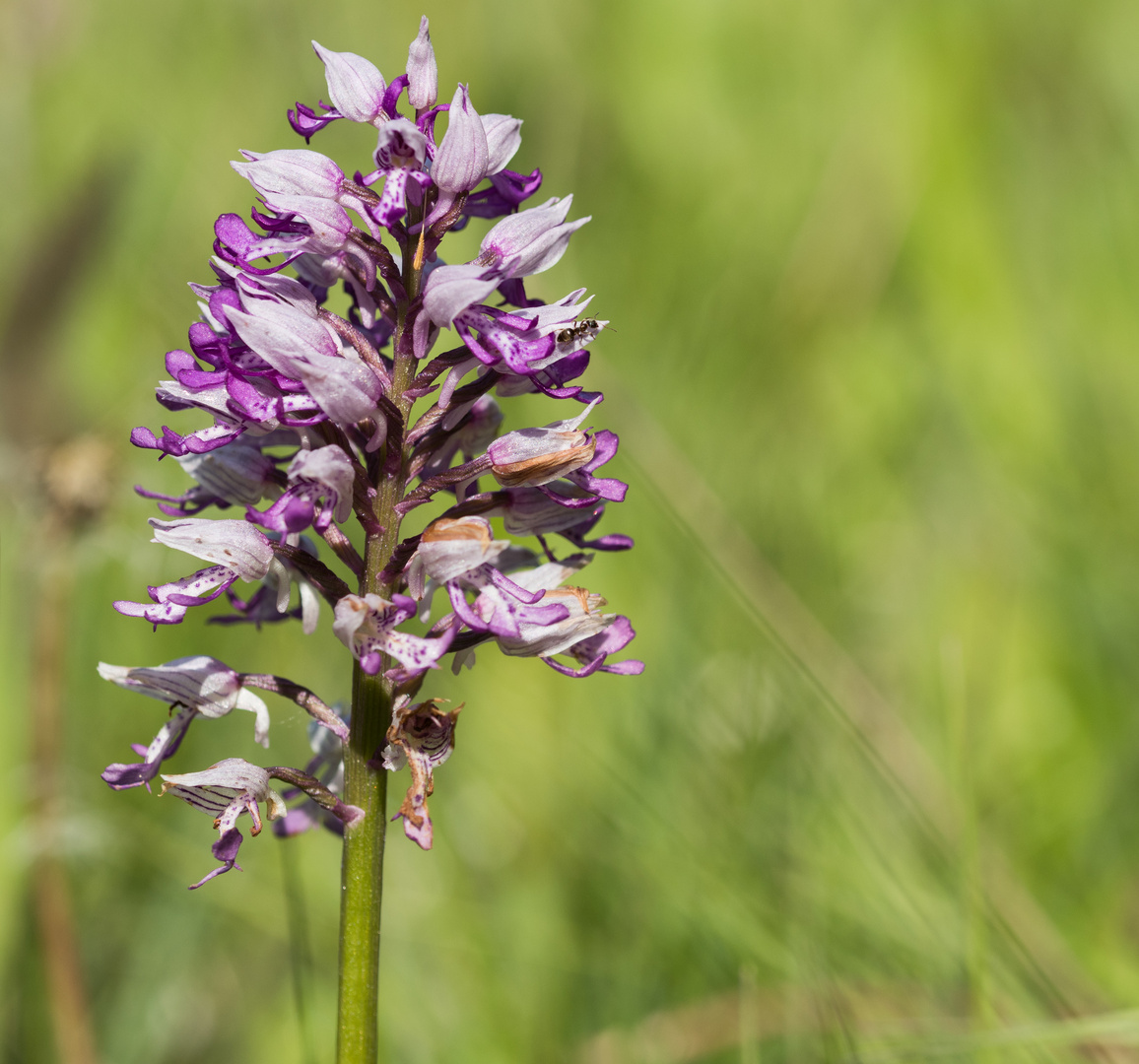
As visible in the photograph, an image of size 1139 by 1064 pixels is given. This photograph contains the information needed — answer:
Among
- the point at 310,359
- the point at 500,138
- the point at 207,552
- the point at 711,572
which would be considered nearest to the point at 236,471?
the point at 207,552

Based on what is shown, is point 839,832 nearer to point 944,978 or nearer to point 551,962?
point 944,978

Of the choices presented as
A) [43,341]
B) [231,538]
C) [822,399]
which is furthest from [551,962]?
[822,399]

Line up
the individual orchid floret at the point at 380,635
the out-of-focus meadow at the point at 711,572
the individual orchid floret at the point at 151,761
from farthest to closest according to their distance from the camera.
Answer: the out-of-focus meadow at the point at 711,572 → the individual orchid floret at the point at 151,761 → the individual orchid floret at the point at 380,635

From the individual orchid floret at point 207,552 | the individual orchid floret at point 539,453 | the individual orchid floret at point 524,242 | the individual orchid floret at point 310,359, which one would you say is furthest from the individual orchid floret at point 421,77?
the individual orchid floret at point 207,552

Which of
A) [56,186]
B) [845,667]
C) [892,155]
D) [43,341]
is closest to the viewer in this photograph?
[43,341]

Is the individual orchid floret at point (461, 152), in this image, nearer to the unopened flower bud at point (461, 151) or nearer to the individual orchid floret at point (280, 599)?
the unopened flower bud at point (461, 151)
